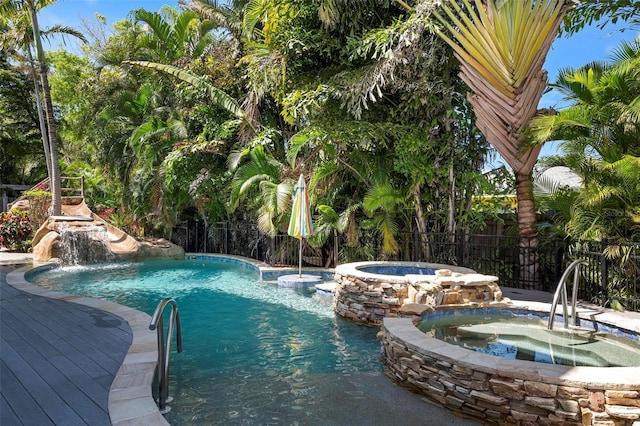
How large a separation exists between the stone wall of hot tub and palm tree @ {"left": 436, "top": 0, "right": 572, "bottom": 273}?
2.68 metres

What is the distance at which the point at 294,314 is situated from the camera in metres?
8.34

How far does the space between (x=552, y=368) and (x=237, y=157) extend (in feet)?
39.3

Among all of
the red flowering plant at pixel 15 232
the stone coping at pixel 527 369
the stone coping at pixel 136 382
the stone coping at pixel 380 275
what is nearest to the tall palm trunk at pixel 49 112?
the red flowering plant at pixel 15 232

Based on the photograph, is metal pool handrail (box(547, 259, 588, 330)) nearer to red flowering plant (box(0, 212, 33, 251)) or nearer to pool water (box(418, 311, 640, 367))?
pool water (box(418, 311, 640, 367))

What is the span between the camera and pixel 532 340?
5.45 metres

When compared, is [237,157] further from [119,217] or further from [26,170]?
[26,170]

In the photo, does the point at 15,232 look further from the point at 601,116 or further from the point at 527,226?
the point at 601,116

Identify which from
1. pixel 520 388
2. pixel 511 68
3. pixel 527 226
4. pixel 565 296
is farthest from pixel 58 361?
pixel 511 68

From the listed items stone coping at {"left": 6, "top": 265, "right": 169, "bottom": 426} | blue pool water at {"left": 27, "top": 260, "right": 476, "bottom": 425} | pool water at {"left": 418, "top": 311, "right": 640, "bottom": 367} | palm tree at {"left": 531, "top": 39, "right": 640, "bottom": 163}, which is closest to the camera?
Result: stone coping at {"left": 6, "top": 265, "right": 169, "bottom": 426}

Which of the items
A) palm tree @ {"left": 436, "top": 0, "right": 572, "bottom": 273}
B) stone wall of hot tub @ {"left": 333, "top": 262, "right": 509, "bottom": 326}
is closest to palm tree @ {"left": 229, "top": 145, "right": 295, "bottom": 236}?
stone wall of hot tub @ {"left": 333, "top": 262, "right": 509, "bottom": 326}

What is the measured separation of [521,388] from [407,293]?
3549 millimetres

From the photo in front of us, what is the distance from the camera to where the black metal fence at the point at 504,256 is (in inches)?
298

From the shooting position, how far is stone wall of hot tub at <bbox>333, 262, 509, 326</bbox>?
691 centimetres

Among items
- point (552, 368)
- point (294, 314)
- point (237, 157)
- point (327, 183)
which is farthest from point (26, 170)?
point (552, 368)
